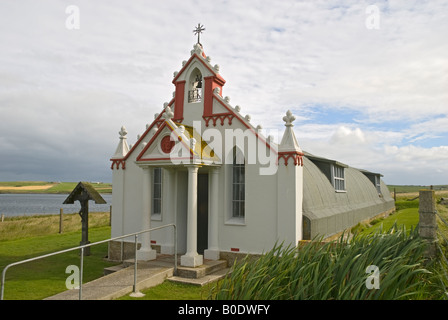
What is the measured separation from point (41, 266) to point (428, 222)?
1249 cm

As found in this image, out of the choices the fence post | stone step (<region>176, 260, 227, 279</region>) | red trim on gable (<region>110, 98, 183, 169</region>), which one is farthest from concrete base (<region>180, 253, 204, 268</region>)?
the fence post

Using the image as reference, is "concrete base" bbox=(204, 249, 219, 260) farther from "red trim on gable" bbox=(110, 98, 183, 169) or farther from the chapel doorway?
"red trim on gable" bbox=(110, 98, 183, 169)

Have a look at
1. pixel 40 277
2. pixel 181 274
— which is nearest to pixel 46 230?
pixel 40 277

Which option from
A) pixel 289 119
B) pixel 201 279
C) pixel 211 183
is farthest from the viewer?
pixel 211 183

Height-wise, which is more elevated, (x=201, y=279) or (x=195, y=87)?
(x=195, y=87)

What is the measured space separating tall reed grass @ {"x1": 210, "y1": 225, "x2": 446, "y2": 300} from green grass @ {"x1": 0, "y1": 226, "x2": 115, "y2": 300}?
6072 millimetres

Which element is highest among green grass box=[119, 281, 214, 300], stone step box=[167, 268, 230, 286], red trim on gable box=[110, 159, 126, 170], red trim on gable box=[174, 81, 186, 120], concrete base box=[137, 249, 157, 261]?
red trim on gable box=[174, 81, 186, 120]

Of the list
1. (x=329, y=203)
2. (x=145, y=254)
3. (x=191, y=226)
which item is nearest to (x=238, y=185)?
(x=191, y=226)

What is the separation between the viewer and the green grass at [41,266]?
937 cm

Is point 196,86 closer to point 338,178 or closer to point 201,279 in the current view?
point 201,279

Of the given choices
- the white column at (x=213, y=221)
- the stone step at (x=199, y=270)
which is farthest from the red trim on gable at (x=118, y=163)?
the stone step at (x=199, y=270)

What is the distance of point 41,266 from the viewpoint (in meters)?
12.1

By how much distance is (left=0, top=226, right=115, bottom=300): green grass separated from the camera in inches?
369
